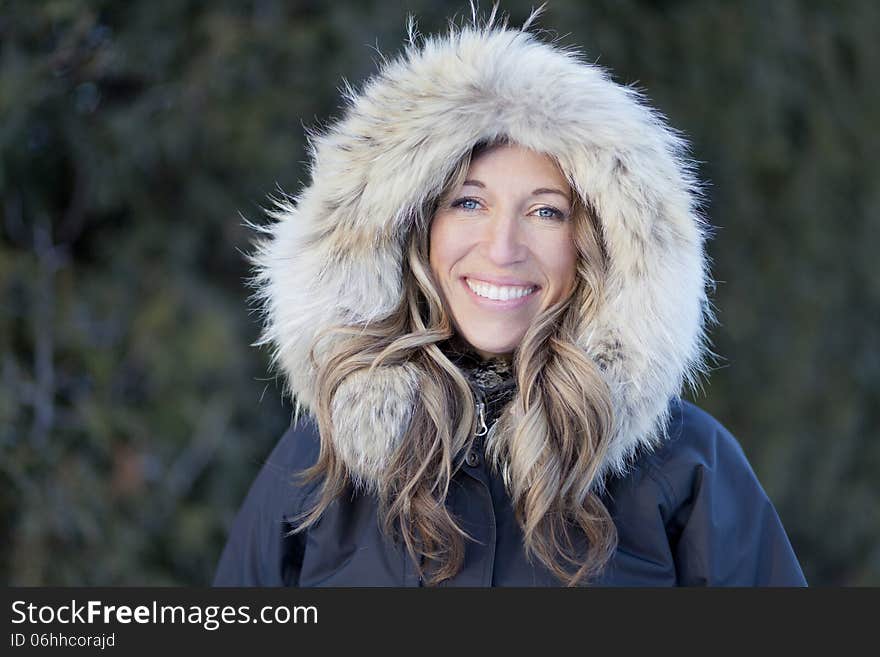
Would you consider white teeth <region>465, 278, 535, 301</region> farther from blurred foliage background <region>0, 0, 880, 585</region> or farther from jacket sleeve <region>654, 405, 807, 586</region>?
blurred foliage background <region>0, 0, 880, 585</region>

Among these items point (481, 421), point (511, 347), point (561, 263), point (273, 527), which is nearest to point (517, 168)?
point (561, 263)

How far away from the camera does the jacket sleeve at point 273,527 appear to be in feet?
6.14

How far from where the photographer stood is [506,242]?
169 centimetres

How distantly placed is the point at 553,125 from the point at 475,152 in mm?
166

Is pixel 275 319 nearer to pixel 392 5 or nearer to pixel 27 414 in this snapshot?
pixel 27 414

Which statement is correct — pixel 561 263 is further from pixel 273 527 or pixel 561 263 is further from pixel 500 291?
pixel 273 527

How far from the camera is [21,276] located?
9.82 ft

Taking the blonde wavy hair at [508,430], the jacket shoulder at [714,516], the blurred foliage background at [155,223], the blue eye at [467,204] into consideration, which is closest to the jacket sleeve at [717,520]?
the jacket shoulder at [714,516]

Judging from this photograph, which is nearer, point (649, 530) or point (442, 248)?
point (649, 530)

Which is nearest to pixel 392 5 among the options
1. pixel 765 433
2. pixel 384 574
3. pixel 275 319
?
pixel 275 319

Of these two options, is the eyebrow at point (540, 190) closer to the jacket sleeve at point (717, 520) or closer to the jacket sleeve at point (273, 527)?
the jacket sleeve at point (717, 520)

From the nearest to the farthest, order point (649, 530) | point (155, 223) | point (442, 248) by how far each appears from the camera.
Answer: point (649, 530) → point (442, 248) → point (155, 223)

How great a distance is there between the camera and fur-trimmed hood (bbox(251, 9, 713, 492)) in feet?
5.57

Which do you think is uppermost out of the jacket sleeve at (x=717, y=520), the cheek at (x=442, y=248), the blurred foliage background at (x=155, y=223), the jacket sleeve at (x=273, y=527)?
the blurred foliage background at (x=155, y=223)
